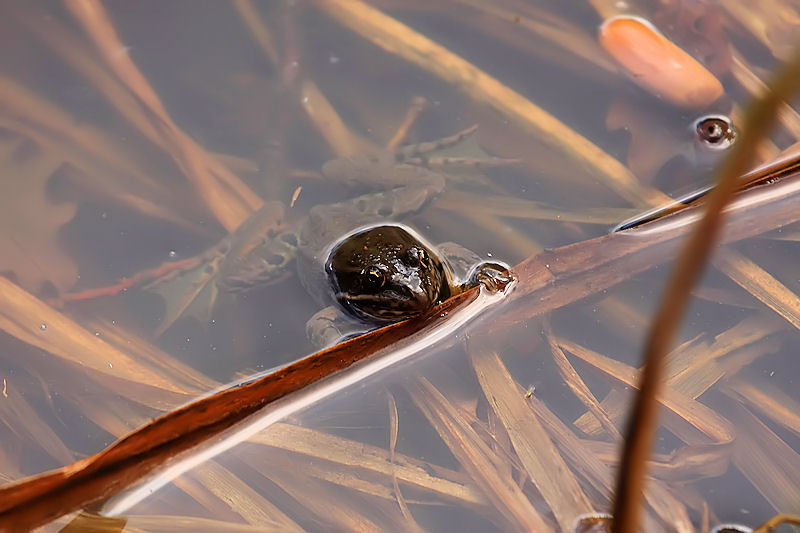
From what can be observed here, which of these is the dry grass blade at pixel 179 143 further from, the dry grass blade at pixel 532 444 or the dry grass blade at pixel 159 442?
the dry grass blade at pixel 532 444

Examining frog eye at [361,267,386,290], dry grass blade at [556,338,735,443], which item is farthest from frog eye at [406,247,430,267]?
dry grass blade at [556,338,735,443]

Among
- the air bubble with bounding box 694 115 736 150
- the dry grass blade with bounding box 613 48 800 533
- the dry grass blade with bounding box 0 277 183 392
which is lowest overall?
the dry grass blade with bounding box 613 48 800 533

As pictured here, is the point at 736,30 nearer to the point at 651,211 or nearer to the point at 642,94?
the point at 642,94

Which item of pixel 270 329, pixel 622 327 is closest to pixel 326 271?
pixel 270 329

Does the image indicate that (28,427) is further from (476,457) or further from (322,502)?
(476,457)

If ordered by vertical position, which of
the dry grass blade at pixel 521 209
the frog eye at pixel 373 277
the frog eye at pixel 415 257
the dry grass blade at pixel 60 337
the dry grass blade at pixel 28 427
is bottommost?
the dry grass blade at pixel 28 427

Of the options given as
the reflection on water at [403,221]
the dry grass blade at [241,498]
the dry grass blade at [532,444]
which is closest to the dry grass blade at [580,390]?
the reflection on water at [403,221]

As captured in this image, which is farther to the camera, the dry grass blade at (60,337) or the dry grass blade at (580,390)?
the dry grass blade at (60,337)

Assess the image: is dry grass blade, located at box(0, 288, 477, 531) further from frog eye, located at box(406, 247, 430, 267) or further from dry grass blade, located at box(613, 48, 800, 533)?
dry grass blade, located at box(613, 48, 800, 533)

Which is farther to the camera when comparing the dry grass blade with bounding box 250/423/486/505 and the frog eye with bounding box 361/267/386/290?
the frog eye with bounding box 361/267/386/290
